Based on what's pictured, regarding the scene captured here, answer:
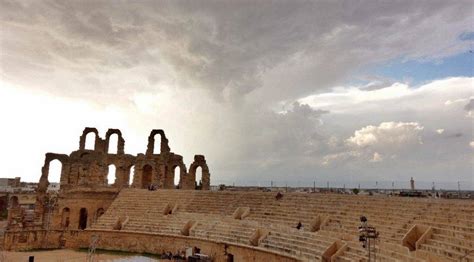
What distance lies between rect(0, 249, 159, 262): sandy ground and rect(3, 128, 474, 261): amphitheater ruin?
4.78 ft

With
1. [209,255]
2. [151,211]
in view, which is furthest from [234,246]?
[151,211]

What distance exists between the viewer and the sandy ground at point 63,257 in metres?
24.5

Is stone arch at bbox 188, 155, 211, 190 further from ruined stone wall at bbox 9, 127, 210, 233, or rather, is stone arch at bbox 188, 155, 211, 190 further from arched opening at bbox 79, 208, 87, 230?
arched opening at bbox 79, 208, 87, 230

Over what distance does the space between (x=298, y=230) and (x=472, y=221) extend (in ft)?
30.8

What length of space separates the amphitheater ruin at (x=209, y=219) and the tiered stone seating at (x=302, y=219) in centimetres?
5

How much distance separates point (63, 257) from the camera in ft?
84.3

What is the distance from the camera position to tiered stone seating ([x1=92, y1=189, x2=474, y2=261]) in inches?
553

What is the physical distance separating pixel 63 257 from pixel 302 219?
55.5 feet

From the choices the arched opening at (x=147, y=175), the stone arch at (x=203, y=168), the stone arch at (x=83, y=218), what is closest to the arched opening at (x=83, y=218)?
the stone arch at (x=83, y=218)

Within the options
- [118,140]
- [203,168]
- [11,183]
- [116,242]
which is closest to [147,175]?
[118,140]

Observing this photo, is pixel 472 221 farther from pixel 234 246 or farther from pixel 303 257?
pixel 234 246

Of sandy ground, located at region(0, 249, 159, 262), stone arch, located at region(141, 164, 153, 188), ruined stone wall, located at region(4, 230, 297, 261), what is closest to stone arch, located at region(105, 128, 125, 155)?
stone arch, located at region(141, 164, 153, 188)

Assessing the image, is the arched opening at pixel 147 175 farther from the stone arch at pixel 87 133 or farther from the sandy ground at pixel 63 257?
the sandy ground at pixel 63 257

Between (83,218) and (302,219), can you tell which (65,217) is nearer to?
(83,218)
